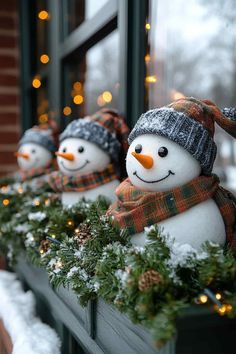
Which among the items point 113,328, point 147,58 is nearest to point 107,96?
point 147,58

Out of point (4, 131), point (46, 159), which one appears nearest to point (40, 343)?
point (46, 159)

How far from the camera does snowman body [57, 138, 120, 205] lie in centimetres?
135

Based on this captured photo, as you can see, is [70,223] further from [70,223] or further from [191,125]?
[191,125]

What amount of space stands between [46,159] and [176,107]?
41.6 inches

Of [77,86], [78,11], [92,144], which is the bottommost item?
[92,144]

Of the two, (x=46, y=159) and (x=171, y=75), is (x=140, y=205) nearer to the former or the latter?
(x=46, y=159)

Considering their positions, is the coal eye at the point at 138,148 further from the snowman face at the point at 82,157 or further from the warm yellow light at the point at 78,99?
the warm yellow light at the point at 78,99

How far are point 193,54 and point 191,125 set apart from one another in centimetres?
133

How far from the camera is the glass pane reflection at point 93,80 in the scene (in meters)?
1.83

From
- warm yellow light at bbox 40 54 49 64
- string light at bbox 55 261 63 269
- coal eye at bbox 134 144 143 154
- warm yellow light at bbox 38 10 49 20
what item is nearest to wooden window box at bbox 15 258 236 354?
string light at bbox 55 261 63 269

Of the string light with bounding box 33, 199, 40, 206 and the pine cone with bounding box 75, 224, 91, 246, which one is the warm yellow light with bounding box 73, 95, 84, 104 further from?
the pine cone with bounding box 75, 224, 91, 246

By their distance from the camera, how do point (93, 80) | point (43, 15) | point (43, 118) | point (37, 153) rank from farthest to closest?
point (43, 118)
point (43, 15)
point (93, 80)
point (37, 153)

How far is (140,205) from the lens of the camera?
935mm

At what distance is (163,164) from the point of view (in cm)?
92
